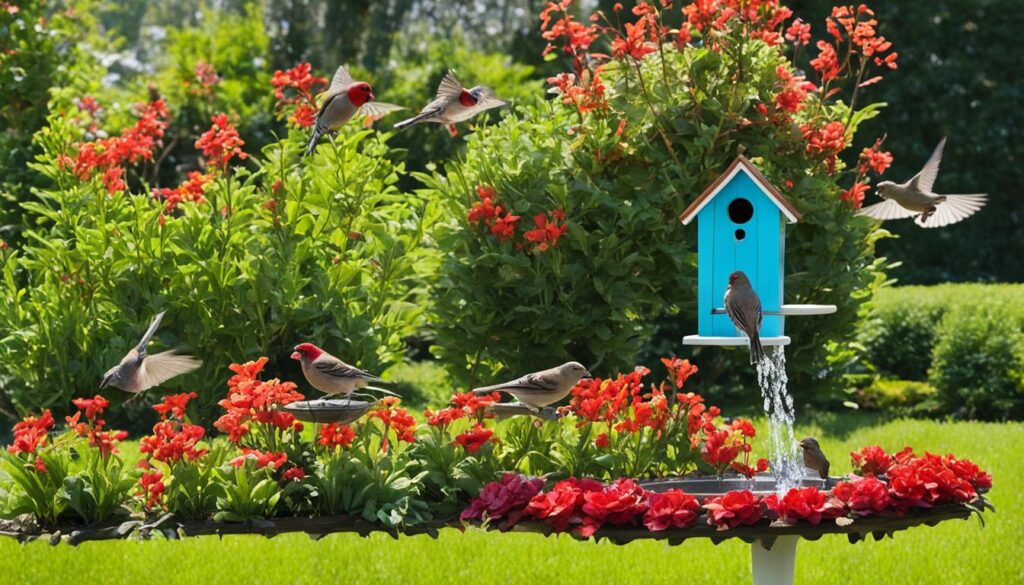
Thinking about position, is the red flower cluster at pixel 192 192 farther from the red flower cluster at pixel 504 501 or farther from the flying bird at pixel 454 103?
the red flower cluster at pixel 504 501

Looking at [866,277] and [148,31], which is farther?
[148,31]

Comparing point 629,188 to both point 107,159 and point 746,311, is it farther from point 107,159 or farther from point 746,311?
Answer: point 107,159

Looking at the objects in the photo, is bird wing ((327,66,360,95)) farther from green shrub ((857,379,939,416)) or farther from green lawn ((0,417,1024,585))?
green shrub ((857,379,939,416))

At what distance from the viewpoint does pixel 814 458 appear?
4.78m

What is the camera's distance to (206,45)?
15484 mm

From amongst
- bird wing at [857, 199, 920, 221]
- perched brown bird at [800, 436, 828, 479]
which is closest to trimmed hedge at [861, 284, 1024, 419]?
bird wing at [857, 199, 920, 221]

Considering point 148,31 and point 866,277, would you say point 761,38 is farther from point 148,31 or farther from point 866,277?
point 148,31

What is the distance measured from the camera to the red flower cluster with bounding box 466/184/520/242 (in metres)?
5.96

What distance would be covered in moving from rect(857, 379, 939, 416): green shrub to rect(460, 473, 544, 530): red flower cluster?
24.4 feet

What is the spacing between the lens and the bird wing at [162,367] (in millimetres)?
4656

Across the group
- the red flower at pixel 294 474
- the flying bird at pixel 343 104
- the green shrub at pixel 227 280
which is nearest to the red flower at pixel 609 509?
the red flower at pixel 294 474

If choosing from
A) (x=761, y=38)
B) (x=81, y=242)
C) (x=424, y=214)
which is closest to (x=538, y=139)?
(x=424, y=214)

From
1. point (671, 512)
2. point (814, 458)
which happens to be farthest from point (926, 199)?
point (671, 512)

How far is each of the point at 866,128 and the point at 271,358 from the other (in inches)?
531
